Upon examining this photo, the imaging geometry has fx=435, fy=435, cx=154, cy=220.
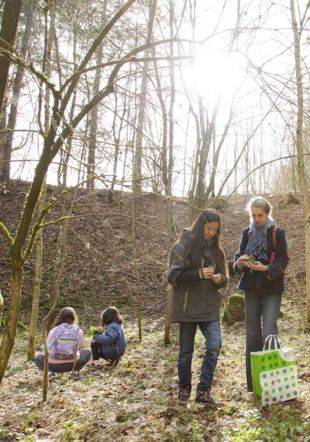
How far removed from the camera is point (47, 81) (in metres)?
2.53

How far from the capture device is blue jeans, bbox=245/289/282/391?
4.09 m

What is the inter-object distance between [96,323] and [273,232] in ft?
22.6

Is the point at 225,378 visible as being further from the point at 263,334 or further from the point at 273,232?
the point at 273,232

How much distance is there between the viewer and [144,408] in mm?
4207

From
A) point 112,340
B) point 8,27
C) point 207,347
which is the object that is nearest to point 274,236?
point 207,347

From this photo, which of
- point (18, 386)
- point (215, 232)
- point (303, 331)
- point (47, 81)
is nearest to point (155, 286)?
point (303, 331)

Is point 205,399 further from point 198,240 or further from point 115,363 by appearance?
point 115,363

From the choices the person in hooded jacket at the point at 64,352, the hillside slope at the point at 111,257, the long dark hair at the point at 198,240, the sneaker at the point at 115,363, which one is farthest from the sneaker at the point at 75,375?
the hillside slope at the point at 111,257

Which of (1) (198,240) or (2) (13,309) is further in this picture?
(1) (198,240)

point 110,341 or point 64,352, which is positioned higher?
point 110,341

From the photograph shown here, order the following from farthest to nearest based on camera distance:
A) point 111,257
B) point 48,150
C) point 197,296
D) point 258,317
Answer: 1. point 111,257
2. point 258,317
3. point 197,296
4. point 48,150

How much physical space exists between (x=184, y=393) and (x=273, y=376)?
86 centimetres

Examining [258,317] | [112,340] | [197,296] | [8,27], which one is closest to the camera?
[8,27]

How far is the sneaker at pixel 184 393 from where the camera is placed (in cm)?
409
